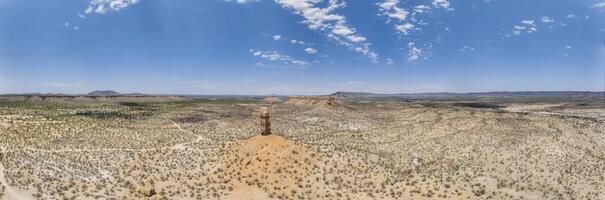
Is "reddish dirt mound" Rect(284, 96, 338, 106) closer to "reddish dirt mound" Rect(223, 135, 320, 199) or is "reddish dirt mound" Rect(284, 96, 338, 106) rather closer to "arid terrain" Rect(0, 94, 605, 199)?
"arid terrain" Rect(0, 94, 605, 199)

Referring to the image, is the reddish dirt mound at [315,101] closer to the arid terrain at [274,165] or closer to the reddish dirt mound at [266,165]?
the arid terrain at [274,165]

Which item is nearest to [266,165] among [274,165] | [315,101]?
[274,165]

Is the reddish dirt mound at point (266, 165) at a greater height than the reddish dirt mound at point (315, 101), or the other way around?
the reddish dirt mound at point (315, 101)

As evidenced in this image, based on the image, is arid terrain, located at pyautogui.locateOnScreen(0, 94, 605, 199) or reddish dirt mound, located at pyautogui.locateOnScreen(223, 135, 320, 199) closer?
arid terrain, located at pyautogui.locateOnScreen(0, 94, 605, 199)

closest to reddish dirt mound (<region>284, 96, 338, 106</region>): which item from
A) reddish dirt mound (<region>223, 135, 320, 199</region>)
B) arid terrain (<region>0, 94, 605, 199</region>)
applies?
arid terrain (<region>0, 94, 605, 199</region>)

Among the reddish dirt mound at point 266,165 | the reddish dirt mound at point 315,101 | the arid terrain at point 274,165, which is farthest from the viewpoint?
the reddish dirt mound at point 315,101

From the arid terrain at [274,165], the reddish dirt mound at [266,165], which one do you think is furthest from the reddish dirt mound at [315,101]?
the reddish dirt mound at [266,165]

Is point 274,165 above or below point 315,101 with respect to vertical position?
below

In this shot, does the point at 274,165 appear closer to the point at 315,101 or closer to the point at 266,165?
the point at 266,165
